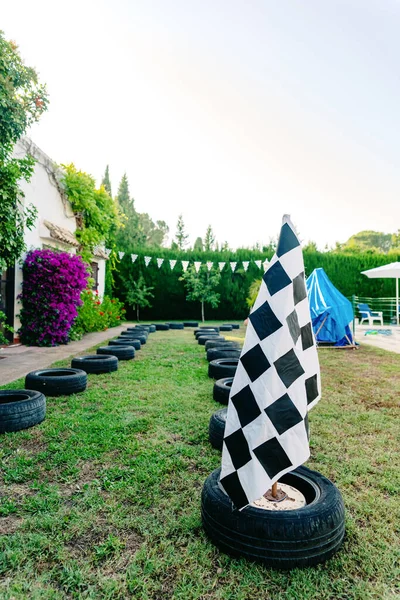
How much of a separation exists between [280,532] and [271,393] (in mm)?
562

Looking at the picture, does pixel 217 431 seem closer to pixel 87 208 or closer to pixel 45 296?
pixel 45 296

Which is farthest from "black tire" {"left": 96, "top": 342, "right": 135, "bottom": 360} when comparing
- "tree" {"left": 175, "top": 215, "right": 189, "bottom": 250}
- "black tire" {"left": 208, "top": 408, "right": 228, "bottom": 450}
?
"tree" {"left": 175, "top": 215, "right": 189, "bottom": 250}

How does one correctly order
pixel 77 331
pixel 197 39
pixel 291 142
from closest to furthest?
pixel 197 39 → pixel 77 331 → pixel 291 142

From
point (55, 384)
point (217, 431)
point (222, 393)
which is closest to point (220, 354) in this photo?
point (222, 393)

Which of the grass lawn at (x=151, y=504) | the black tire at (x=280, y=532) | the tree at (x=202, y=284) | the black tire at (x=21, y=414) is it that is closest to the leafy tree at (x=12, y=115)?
the grass lawn at (x=151, y=504)

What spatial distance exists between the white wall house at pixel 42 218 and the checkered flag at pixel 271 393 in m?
6.69

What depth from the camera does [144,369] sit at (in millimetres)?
5562

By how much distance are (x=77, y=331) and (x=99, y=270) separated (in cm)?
461

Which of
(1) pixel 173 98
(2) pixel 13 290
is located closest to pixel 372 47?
(1) pixel 173 98

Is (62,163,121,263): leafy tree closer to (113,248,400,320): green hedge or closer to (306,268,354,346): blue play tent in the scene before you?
(113,248,400,320): green hedge

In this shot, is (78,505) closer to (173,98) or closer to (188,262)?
(173,98)

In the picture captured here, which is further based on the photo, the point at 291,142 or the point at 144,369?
the point at 291,142

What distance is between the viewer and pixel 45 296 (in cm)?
782

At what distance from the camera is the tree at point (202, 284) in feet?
52.2
